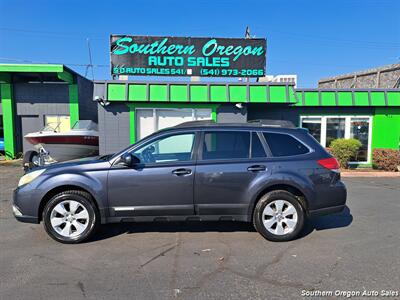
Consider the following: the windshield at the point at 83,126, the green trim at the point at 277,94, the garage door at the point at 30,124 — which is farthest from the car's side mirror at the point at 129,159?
the garage door at the point at 30,124

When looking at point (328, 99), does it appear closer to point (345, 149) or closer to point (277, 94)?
point (345, 149)

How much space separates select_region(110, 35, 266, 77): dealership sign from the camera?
1064 centimetres

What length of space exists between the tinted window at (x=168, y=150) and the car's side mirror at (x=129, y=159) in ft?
0.32

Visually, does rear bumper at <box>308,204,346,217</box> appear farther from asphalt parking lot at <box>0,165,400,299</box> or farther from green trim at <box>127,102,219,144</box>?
green trim at <box>127,102,219,144</box>

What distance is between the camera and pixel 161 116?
10.4m

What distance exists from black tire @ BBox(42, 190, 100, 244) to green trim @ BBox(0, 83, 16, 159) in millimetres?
12425

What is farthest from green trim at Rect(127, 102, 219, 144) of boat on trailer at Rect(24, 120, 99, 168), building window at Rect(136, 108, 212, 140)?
boat on trailer at Rect(24, 120, 99, 168)

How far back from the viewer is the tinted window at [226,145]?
4.26m

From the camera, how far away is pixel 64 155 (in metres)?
10.9

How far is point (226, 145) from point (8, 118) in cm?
1404

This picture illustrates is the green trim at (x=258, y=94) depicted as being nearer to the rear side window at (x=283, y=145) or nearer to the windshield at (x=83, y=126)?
the rear side window at (x=283, y=145)

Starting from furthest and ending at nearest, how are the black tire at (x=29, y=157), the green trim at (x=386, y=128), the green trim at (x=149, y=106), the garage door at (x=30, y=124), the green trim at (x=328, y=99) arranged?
the garage door at (x=30, y=124) → the green trim at (x=386, y=128) → the green trim at (x=328, y=99) → the green trim at (x=149, y=106) → the black tire at (x=29, y=157)

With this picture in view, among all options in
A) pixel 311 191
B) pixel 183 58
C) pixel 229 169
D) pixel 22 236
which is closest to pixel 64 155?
pixel 183 58

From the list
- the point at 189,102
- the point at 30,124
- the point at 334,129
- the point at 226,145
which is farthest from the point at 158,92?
the point at 30,124
